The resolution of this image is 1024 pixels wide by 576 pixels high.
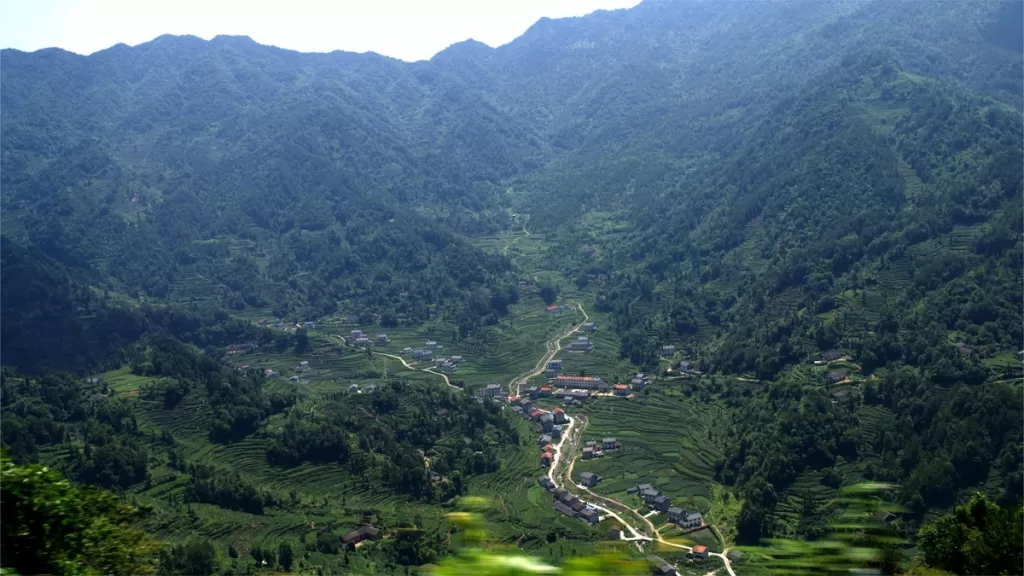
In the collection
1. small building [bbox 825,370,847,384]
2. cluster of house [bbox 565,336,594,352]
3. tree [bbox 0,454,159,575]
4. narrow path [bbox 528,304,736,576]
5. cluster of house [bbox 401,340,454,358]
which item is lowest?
narrow path [bbox 528,304,736,576]

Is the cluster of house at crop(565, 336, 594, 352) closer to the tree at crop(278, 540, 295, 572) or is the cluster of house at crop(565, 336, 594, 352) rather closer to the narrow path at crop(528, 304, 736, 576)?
the narrow path at crop(528, 304, 736, 576)

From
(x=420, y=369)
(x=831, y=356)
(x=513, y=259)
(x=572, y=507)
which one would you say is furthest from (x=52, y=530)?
(x=513, y=259)

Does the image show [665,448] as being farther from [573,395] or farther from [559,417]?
[573,395]

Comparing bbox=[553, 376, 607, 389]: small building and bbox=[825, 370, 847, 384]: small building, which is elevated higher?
bbox=[825, 370, 847, 384]: small building

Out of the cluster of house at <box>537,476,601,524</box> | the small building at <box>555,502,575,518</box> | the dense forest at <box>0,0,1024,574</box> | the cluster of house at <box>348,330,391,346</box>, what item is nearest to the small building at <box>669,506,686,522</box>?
the dense forest at <box>0,0,1024,574</box>

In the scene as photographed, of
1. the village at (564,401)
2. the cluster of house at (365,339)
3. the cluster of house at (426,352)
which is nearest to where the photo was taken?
the village at (564,401)

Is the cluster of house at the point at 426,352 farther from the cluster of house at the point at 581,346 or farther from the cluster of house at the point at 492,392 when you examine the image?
the cluster of house at the point at 581,346

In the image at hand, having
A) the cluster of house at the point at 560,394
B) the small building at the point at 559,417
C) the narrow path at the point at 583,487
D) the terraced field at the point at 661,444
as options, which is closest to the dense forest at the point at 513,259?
the terraced field at the point at 661,444
